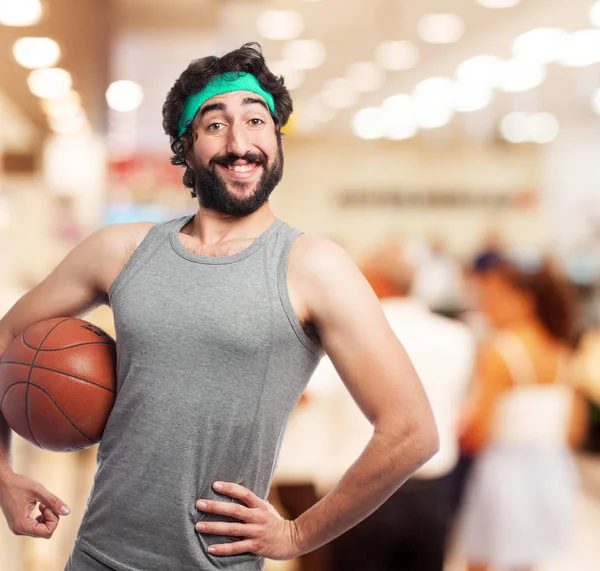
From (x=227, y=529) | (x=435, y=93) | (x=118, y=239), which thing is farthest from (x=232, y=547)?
(x=435, y=93)

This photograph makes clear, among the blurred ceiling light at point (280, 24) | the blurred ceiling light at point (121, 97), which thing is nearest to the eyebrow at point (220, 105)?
the blurred ceiling light at point (121, 97)

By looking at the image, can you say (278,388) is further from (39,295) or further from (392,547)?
(392,547)

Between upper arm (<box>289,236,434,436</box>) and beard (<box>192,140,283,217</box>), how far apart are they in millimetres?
146

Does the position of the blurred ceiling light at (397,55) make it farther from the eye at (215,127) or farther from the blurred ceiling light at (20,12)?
the eye at (215,127)

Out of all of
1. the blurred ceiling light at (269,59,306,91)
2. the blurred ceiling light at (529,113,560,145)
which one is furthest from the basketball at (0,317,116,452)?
the blurred ceiling light at (529,113,560,145)

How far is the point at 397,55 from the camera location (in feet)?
23.9

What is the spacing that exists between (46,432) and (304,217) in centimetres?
1126

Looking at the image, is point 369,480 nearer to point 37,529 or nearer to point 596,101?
point 37,529

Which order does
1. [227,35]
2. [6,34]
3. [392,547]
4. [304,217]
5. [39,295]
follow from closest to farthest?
[39,295], [6,34], [392,547], [227,35], [304,217]

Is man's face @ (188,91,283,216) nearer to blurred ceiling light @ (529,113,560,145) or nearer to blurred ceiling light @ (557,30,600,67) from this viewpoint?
blurred ceiling light @ (557,30,600,67)

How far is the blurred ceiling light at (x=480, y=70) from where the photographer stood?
7.58m

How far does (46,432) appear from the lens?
1.46 m

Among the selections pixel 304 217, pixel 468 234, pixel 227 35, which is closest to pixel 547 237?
pixel 468 234

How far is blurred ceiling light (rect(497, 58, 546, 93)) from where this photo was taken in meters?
7.96
